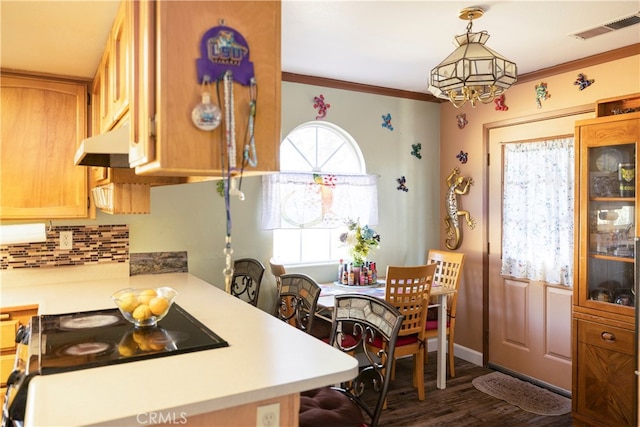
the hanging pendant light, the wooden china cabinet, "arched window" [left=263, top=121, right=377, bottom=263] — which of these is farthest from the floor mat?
the hanging pendant light

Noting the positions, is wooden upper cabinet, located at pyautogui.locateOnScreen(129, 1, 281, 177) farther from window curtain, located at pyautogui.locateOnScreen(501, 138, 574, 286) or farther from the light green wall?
window curtain, located at pyautogui.locateOnScreen(501, 138, 574, 286)

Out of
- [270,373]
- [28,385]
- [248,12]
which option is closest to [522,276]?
[270,373]

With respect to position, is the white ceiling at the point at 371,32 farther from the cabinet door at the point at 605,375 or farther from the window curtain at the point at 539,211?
the cabinet door at the point at 605,375

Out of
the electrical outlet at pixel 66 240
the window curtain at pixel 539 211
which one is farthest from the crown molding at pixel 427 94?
the electrical outlet at pixel 66 240

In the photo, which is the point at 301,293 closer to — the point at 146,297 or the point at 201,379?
the point at 146,297

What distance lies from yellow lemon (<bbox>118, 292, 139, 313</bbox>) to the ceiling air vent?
9.57ft

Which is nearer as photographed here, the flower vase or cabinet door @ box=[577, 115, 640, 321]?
cabinet door @ box=[577, 115, 640, 321]

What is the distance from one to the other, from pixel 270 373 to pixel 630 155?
8.13ft

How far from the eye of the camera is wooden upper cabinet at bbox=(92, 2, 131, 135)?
1733 millimetres

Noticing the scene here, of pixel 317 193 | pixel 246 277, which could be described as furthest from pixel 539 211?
pixel 246 277

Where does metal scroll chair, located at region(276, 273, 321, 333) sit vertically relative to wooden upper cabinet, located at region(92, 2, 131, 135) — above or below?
below

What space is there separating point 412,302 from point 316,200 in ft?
3.95

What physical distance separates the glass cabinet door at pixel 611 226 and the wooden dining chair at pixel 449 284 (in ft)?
3.68

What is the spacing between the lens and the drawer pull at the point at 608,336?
278 cm
